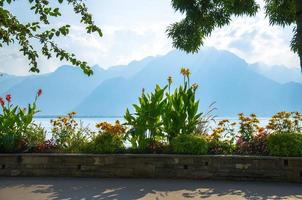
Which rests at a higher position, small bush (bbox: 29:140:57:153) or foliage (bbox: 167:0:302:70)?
foliage (bbox: 167:0:302:70)

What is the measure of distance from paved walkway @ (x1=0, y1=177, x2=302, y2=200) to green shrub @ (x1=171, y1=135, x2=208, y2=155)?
80cm

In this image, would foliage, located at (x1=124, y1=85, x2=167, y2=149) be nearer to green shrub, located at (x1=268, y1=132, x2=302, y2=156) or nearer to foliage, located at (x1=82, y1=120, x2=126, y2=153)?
foliage, located at (x1=82, y1=120, x2=126, y2=153)

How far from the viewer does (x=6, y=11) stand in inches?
134

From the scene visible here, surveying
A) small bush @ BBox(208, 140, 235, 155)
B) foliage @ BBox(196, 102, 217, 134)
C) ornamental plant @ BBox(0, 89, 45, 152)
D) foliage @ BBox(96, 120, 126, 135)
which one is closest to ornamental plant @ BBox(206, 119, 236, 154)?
small bush @ BBox(208, 140, 235, 155)

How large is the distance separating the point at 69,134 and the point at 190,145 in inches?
126

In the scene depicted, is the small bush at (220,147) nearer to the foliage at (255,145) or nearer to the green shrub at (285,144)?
the foliage at (255,145)

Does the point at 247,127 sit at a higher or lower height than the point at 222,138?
higher

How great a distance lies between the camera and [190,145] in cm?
912

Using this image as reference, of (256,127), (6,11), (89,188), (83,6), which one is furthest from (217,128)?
(6,11)

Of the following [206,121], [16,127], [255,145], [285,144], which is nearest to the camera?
[285,144]

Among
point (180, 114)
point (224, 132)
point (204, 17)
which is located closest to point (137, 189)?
point (180, 114)

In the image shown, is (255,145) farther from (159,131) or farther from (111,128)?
(111,128)

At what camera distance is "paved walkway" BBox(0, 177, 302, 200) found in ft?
23.2

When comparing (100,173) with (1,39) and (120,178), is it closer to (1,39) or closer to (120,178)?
(120,178)
